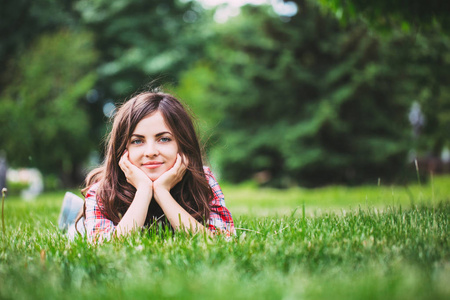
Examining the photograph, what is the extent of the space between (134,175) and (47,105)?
40.9 ft

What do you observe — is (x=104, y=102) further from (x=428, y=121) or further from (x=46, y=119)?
(x=428, y=121)

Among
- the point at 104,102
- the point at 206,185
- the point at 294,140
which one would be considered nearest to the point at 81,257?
the point at 206,185

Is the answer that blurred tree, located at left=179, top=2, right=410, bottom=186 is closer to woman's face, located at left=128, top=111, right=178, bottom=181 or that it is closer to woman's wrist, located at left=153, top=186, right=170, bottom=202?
woman's face, located at left=128, top=111, right=178, bottom=181

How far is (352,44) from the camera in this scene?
13.6 metres

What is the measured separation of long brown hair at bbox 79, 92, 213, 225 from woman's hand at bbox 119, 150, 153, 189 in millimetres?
167

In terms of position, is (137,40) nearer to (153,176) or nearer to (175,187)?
(175,187)

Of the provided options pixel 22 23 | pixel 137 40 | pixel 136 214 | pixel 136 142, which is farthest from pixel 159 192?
pixel 22 23

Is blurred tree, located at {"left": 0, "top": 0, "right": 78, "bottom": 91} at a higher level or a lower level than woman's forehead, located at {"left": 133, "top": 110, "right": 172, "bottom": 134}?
higher

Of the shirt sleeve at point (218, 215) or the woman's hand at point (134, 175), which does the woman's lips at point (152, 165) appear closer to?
the woman's hand at point (134, 175)

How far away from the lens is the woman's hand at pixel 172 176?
2.64m

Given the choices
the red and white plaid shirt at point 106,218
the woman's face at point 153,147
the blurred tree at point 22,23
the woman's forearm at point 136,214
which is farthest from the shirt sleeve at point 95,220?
the blurred tree at point 22,23

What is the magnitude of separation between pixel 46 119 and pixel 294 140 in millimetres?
8645

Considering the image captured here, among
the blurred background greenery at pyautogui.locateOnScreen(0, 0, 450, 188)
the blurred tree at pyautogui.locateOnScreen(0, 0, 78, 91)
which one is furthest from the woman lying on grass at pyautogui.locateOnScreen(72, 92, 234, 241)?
the blurred tree at pyautogui.locateOnScreen(0, 0, 78, 91)

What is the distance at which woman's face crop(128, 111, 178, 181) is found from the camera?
275cm
